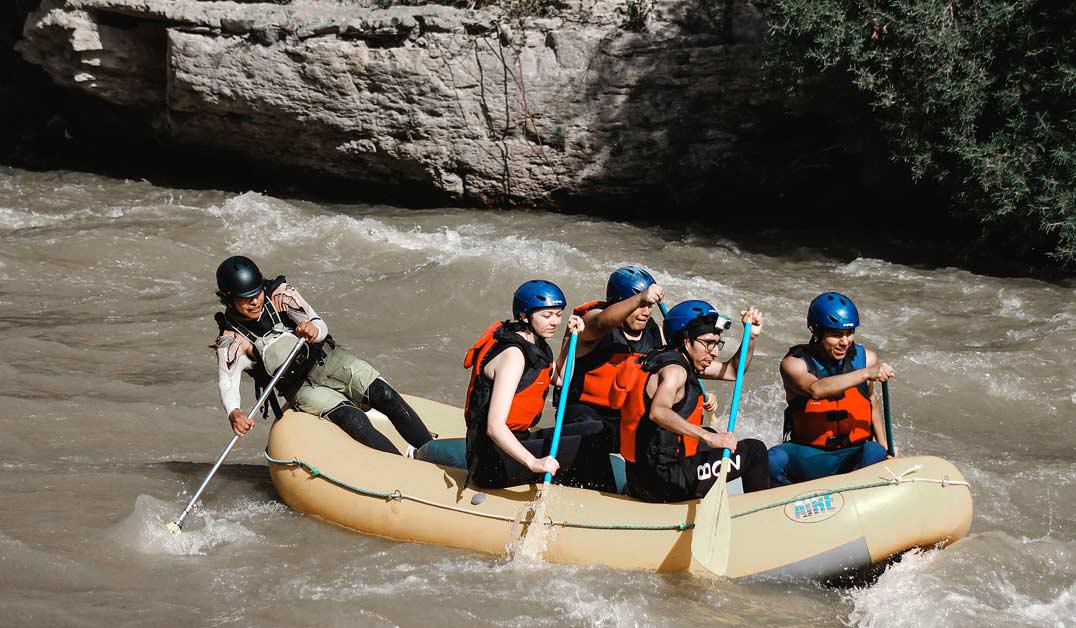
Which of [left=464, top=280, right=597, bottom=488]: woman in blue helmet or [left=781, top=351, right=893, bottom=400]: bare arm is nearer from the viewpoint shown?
[left=464, top=280, right=597, bottom=488]: woman in blue helmet

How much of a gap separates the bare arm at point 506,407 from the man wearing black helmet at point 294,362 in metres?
1.07

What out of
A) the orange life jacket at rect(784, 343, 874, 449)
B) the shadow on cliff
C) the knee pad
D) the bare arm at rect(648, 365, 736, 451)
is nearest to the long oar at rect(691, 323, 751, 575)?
the bare arm at rect(648, 365, 736, 451)

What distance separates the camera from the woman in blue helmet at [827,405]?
5305mm

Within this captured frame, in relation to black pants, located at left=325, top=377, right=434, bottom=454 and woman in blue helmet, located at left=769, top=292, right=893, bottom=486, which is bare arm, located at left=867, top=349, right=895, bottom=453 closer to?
woman in blue helmet, located at left=769, top=292, right=893, bottom=486

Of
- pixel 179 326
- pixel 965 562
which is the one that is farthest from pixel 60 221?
pixel 965 562

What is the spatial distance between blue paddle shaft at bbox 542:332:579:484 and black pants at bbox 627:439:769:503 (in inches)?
13.6

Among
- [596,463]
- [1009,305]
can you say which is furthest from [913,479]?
[1009,305]

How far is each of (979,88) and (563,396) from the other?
22.1 feet

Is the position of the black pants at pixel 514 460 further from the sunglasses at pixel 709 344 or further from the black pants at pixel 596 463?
the sunglasses at pixel 709 344

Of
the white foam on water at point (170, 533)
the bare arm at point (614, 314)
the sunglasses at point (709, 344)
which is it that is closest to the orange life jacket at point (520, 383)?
the bare arm at point (614, 314)

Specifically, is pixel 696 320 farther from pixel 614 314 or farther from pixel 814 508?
pixel 814 508

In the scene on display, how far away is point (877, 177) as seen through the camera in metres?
11.8

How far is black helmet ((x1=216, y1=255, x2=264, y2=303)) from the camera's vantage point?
18.3ft

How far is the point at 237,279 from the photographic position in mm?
5578
